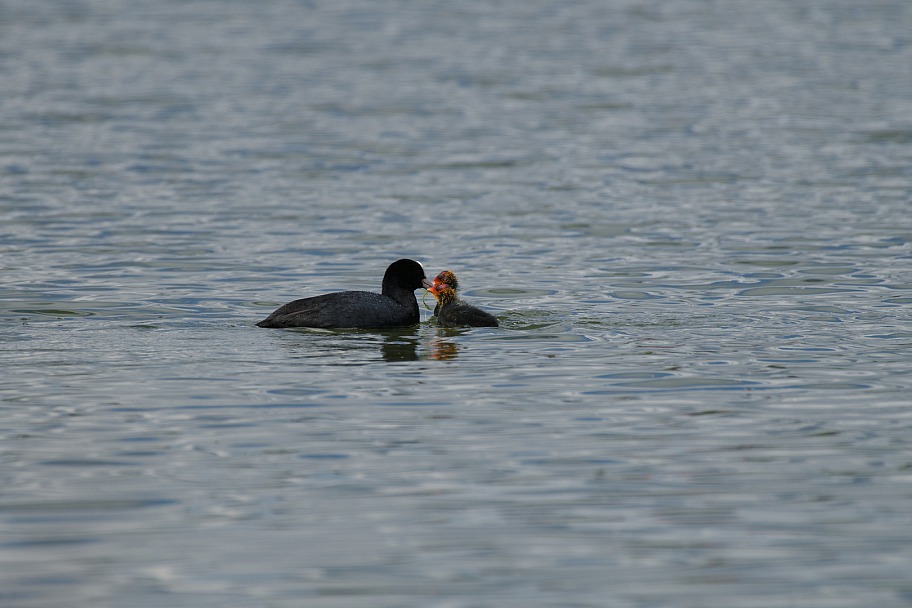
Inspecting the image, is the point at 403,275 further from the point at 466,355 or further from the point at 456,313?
the point at 466,355

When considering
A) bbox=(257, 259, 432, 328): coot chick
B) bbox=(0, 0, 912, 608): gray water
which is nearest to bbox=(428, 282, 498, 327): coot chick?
bbox=(0, 0, 912, 608): gray water

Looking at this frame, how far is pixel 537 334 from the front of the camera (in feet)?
46.8

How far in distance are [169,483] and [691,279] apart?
9916mm

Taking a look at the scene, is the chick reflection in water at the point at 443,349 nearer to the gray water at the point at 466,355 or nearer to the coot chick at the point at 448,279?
the gray water at the point at 466,355

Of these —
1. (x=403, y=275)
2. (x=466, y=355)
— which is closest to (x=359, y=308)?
(x=403, y=275)

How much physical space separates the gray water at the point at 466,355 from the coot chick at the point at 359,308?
0.22 meters

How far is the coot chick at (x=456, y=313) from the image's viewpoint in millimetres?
14672

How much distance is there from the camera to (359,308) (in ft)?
47.8

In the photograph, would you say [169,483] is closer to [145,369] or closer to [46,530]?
[46,530]

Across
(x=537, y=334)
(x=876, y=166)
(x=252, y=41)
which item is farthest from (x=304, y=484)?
(x=252, y=41)

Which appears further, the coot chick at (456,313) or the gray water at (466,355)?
the coot chick at (456,313)

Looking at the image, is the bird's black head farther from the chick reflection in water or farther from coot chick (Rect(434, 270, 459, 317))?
the chick reflection in water

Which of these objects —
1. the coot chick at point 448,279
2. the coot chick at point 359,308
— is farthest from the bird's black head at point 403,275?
the coot chick at point 448,279

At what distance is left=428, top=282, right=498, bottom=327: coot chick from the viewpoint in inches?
578
